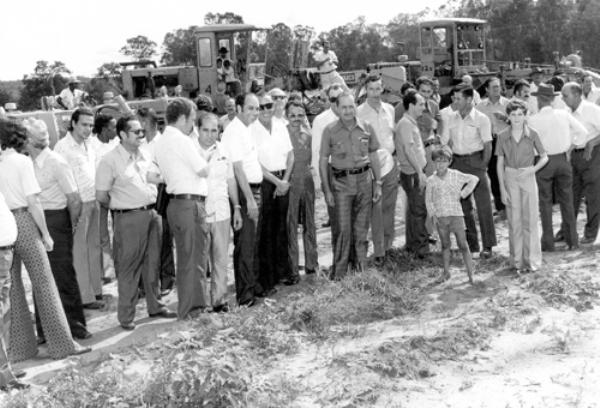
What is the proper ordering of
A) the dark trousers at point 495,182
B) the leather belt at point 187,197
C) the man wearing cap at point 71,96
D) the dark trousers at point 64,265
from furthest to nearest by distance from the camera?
the man wearing cap at point 71,96, the dark trousers at point 495,182, the leather belt at point 187,197, the dark trousers at point 64,265

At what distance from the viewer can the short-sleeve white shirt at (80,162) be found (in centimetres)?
679

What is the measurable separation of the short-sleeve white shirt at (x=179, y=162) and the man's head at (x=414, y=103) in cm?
244

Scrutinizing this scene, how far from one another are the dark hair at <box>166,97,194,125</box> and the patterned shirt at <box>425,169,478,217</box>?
7.78 ft

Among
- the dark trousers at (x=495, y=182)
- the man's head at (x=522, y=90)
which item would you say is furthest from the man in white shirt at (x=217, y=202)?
the dark trousers at (x=495, y=182)

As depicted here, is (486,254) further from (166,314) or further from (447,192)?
(166,314)

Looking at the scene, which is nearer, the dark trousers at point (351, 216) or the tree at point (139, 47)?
the dark trousers at point (351, 216)

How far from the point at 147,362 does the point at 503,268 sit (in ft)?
12.5

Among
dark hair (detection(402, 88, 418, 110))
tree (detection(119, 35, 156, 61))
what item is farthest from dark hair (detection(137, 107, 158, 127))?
tree (detection(119, 35, 156, 61))

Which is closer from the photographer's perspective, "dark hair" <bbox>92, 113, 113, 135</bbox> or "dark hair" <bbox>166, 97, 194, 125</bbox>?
"dark hair" <bbox>166, 97, 194, 125</bbox>

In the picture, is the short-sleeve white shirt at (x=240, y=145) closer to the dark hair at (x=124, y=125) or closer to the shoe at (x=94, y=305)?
the dark hair at (x=124, y=125)

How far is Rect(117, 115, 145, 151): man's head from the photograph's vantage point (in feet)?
19.8

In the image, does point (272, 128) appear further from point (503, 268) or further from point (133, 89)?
point (133, 89)

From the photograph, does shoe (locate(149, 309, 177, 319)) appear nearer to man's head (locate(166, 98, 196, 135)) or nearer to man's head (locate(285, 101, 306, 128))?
man's head (locate(166, 98, 196, 135))

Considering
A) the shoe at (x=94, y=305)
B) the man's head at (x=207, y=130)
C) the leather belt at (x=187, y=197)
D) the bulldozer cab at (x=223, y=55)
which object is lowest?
the shoe at (x=94, y=305)
